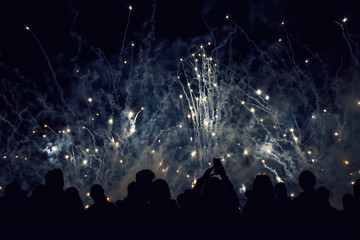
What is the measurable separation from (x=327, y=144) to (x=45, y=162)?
57.8ft

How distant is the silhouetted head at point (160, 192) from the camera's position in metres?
2.80

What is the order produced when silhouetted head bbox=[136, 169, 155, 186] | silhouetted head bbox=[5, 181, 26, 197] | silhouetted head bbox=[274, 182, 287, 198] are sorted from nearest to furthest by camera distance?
1. silhouetted head bbox=[5, 181, 26, 197]
2. silhouetted head bbox=[136, 169, 155, 186]
3. silhouetted head bbox=[274, 182, 287, 198]

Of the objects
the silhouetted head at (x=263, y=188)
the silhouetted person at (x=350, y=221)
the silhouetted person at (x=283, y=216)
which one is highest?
the silhouetted head at (x=263, y=188)

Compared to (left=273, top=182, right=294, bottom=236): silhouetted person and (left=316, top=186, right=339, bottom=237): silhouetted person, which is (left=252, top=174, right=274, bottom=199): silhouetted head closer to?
(left=273, top=182, right=294, bottom=236): silhouetted person

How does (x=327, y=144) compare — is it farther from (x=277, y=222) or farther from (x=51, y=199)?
(x=51, y=199)

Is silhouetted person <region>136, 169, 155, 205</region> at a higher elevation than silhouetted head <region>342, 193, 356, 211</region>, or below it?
higher

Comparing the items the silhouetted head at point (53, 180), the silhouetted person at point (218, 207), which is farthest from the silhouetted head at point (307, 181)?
the silhouetted head at point (53, 180)

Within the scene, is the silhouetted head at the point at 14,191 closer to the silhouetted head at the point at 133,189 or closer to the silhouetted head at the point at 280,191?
the silhouetted head at the point at 133,189

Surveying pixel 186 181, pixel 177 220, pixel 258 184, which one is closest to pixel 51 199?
pixel 177 220

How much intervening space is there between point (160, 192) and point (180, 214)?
0.31 metres

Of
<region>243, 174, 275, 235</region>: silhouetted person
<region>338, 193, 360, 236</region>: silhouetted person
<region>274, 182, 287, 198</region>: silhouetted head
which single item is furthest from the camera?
<region>274, 182, 287, 198</region>: silhouetted head

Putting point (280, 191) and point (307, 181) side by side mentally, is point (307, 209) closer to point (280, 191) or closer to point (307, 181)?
point (307, 181)

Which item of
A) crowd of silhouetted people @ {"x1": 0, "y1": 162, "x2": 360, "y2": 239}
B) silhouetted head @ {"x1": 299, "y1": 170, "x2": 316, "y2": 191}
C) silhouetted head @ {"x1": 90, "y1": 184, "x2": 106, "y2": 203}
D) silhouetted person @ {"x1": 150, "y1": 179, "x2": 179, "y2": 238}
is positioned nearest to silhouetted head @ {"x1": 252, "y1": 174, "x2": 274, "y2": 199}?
crowd of silhouetted people @ {"x1": 0, "y1": 162, "x2": 360, "y2": 239}

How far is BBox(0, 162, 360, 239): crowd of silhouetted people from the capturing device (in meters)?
2.38
